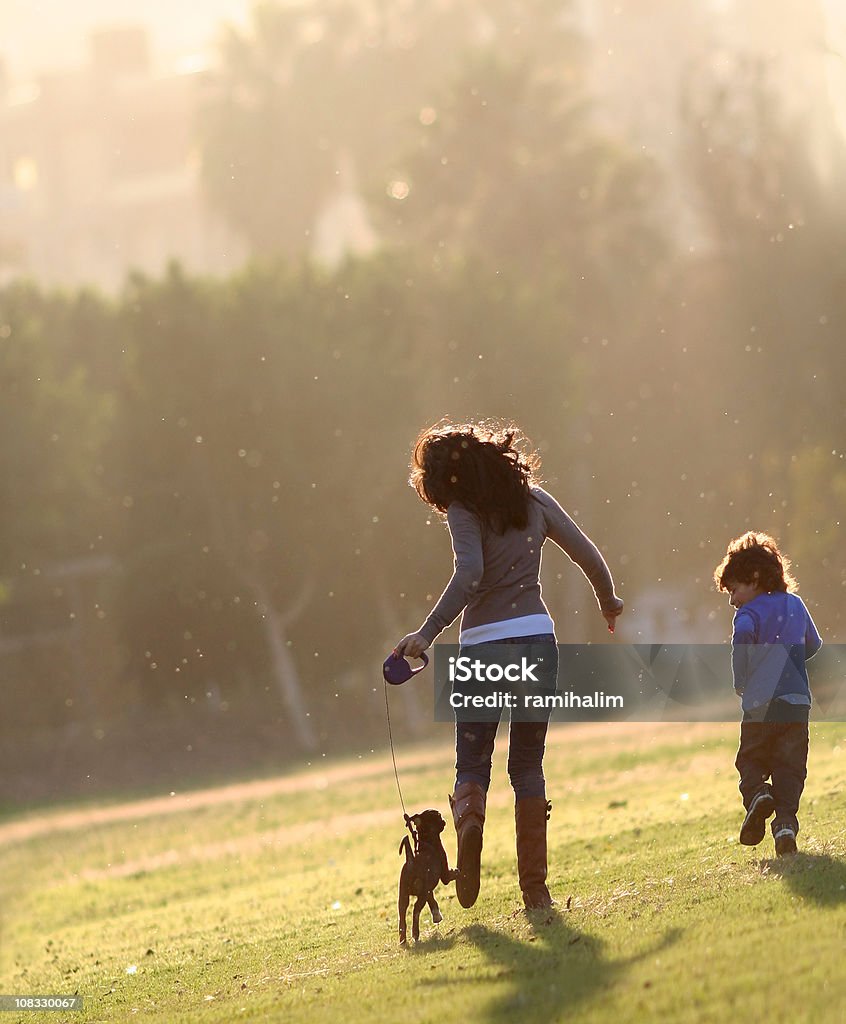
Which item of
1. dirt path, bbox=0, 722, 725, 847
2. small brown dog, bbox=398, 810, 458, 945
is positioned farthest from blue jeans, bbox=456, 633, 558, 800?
dirt path, bbox=0, 722, 725, 847

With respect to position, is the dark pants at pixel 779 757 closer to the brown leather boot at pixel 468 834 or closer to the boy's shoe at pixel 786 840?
the boy's shoe at pixel 786 840

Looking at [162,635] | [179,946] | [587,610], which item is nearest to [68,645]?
[162,635]

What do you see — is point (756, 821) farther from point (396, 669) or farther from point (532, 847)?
point (396, 669)

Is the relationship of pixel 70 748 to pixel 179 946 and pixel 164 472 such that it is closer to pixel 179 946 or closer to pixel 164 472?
pixel 164 472

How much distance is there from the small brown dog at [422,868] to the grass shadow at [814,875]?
52.7 inches

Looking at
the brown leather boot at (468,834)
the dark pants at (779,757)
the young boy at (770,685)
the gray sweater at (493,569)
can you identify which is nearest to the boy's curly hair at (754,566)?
the young boy at (770,685)

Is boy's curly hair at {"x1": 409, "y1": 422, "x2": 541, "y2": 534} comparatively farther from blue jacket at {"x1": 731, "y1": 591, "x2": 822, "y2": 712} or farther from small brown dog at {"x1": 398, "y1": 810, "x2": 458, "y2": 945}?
small brown dog at {"x1": 398, "y1": 810, "x2": 458, "y2": 945}

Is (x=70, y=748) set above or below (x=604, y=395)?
below

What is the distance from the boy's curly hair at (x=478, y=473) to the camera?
21.9 feet

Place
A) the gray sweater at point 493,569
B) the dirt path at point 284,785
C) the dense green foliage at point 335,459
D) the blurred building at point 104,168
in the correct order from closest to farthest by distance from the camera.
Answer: the gray sweater at point 493,569 → the dirt path at point 284,785 → the dense green foliage at point 335,459 → the blurred building at point 104,168

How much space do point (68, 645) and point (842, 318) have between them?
63.9ft

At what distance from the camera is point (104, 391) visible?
3806cm

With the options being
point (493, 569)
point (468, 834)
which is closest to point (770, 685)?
point (493, 569)

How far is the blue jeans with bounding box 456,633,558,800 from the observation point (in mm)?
6707
